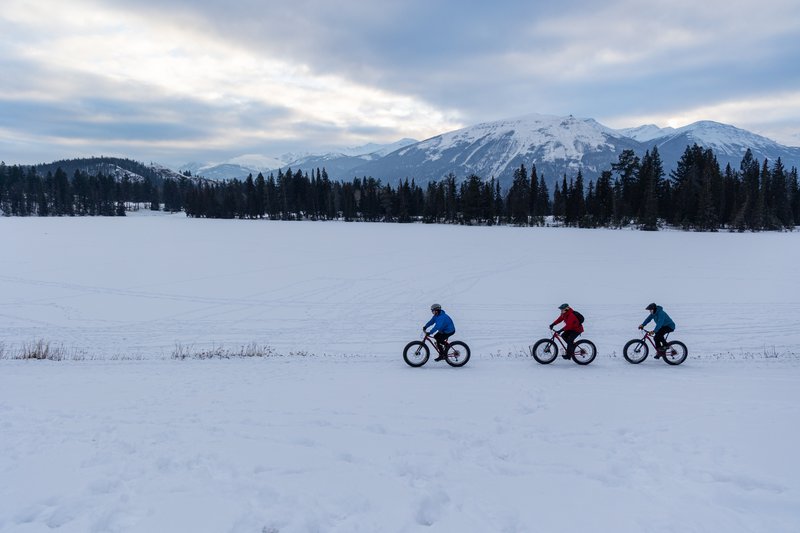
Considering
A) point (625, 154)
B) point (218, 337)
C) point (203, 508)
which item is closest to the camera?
point (203, 508)

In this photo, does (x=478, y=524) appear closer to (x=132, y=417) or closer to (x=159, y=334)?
(x=132, y=417)

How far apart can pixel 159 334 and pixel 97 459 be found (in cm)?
1126

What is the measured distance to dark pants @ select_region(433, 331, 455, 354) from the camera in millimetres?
12711

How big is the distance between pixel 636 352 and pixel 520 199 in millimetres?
100854

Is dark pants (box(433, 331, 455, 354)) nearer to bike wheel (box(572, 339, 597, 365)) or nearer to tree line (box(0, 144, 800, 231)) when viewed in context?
bike wheel (box(572, 339, 597, 365))

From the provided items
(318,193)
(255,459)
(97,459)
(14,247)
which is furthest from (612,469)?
(318,193)

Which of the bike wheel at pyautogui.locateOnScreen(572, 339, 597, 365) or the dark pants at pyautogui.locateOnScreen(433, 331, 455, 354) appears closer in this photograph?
the dark pants at pyautogui.locateOnScreen(433, 331, 455, 354)

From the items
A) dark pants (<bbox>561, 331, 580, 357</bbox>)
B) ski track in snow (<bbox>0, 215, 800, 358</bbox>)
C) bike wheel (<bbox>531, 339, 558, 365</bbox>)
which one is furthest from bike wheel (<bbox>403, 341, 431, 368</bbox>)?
dark pants (<bbox>561, 331, 580, 357</bbox>)

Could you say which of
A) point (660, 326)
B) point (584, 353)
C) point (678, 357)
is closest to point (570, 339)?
point (584, 353)

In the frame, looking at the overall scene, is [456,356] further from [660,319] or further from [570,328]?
[660,319]

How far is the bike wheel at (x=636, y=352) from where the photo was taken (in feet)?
43.1

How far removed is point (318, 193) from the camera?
13638cm

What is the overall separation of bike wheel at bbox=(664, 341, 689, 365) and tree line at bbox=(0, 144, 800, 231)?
81.6m

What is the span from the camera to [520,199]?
360 ft
